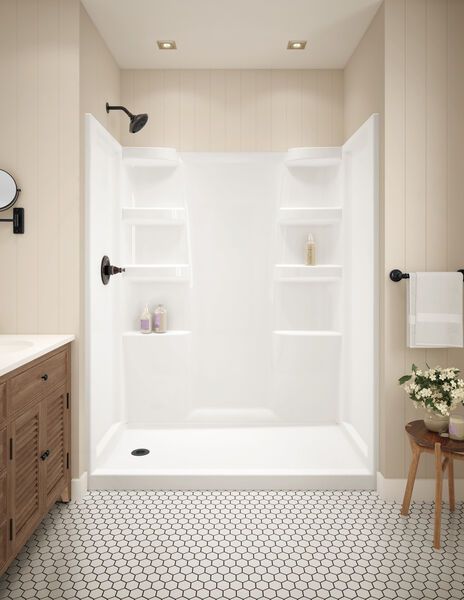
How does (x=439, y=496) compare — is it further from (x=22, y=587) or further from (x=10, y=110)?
(x=10, y=110)

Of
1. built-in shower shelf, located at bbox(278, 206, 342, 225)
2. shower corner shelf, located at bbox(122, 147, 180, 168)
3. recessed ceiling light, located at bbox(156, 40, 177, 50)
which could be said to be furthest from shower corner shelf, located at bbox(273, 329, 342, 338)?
recessed ceiling light, located at bbox(156, 40, 177, 50)

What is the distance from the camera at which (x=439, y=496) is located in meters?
2.23

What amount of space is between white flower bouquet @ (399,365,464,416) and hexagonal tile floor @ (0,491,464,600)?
0.58m

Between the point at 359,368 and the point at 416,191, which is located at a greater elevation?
the point at 416,191

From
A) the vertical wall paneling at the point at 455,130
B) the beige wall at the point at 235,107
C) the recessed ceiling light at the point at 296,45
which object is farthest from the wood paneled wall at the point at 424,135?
the beige wall at the point at 235,107

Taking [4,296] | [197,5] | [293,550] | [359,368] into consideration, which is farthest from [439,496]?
[197,5]

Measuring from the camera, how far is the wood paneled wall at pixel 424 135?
8.64ft

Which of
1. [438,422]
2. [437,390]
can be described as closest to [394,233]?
[437,390]

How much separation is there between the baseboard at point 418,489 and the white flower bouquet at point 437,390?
1.60 feet

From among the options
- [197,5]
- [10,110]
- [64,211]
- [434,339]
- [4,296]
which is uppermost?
[197,5]

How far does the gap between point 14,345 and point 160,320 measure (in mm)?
1347

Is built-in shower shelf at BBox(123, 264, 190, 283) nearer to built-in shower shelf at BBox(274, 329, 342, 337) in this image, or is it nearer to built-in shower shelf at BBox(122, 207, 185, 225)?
built-in shower shelf at BBox(122, 207, 185, 225)

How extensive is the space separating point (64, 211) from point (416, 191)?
1.81 meters

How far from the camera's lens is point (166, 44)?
318 cm
